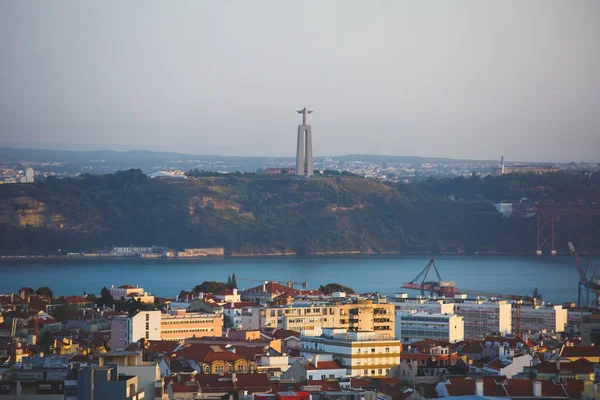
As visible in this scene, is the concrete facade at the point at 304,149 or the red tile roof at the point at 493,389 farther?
the concrete facade at the point at 304,149

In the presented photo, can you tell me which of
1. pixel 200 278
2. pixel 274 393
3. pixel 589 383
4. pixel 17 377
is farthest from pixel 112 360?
pixel 200 278

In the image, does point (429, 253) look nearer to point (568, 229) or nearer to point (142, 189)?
point (568, 229)

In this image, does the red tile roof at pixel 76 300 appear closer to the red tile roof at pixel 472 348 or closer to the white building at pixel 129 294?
the white building at pixel 129 294

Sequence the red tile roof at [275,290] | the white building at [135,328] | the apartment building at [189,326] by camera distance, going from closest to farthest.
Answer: the white building at [135,328]
the apartment building at [189,326]
the red tile roof at [275,290]

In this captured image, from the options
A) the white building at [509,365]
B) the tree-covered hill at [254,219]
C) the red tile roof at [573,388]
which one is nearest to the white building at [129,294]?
the white building at [509,365]

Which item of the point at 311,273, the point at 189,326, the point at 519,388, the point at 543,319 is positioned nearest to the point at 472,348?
the point at 189,326

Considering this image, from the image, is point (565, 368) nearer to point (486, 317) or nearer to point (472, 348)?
point (472, 348)
